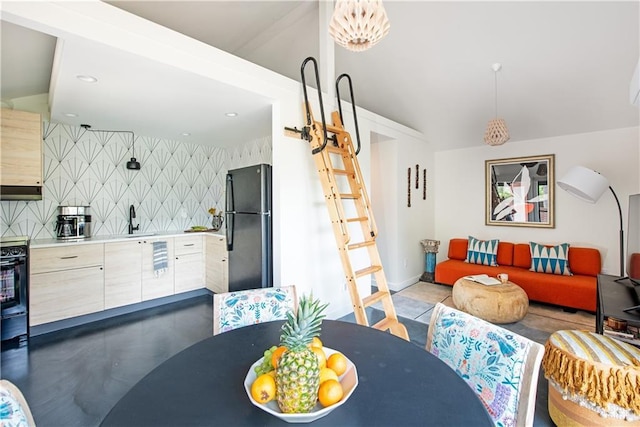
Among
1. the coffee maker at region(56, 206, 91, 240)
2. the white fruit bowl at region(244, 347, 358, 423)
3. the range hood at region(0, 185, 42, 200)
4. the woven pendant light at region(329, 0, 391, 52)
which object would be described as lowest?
the white fruit bowl at region(244, 347, 358, 423)

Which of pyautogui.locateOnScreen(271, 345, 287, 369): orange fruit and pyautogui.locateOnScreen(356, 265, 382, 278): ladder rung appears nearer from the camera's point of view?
pyautogui.locateOnScreen(271, 345, 287, 369): orange fruit

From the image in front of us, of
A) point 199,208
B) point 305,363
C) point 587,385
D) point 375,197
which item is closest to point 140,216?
point 199,208

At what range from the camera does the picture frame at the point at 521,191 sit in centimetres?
396

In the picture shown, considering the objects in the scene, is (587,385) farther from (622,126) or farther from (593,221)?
(622,126)

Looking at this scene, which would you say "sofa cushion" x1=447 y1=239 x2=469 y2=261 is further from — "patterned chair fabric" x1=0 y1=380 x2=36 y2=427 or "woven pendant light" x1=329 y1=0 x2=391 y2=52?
"patterned chair fabric" x1=0 y1=380 x2=36 y2=427

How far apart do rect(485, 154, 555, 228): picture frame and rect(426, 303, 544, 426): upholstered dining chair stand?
12.6 ft

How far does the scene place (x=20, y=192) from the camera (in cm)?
275

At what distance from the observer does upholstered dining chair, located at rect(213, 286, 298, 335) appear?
1453mm

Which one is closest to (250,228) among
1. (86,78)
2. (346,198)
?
(346,198)

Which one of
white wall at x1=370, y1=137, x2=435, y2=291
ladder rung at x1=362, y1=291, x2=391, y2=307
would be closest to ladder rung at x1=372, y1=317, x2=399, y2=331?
ladder rung at x1=362, y1=291, x2=391, y2=307

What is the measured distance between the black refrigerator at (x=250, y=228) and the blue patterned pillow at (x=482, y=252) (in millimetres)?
3144

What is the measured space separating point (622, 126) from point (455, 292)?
117 inches

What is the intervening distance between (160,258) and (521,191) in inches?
201

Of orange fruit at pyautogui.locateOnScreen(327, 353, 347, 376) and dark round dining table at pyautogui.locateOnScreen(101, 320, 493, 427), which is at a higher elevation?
orange fruit at pyautogui.locateOnScreen(327, 353, 347, 376)
